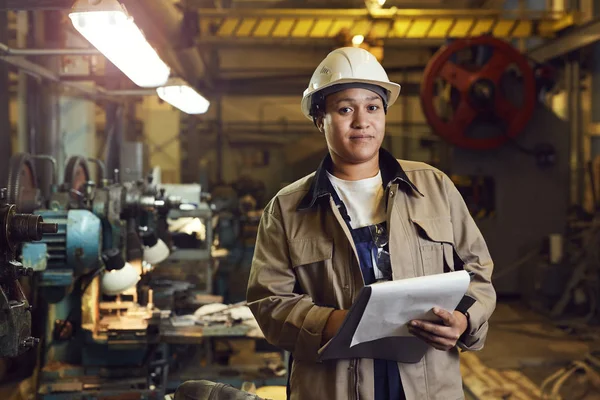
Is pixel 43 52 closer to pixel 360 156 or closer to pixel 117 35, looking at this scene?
pixel 117 35

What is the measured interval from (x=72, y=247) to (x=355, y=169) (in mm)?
1248

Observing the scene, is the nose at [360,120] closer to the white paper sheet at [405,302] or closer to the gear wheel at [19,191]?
the white paper sheet at [405,302]

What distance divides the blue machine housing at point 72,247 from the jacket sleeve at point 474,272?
1.36 metres

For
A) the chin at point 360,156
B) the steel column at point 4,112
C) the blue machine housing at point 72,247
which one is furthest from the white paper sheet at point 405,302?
the steel column at point 4,112

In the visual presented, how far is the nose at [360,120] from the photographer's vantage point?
137 cm

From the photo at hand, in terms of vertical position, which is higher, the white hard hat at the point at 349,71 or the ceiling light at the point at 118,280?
the white hard hat at the point at 349,71

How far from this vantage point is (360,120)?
1.37 metres

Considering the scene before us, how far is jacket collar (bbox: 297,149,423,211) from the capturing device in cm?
138

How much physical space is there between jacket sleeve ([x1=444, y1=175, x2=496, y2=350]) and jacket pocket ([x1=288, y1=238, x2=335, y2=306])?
28 centimetres

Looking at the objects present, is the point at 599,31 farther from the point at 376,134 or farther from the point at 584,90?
the point at 376,134

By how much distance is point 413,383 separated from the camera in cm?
130

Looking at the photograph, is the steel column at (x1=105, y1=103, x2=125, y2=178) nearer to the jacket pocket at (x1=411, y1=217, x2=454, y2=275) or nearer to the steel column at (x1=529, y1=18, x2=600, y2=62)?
the jacket pocket at (x1=411, y1=217, x2=454, y2=275)

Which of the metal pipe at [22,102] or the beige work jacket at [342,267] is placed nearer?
the beige work jacket at [342,267]

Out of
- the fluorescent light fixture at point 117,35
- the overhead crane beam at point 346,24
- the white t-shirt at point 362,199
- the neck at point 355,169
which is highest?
the overhead crane beam at point 346,24
